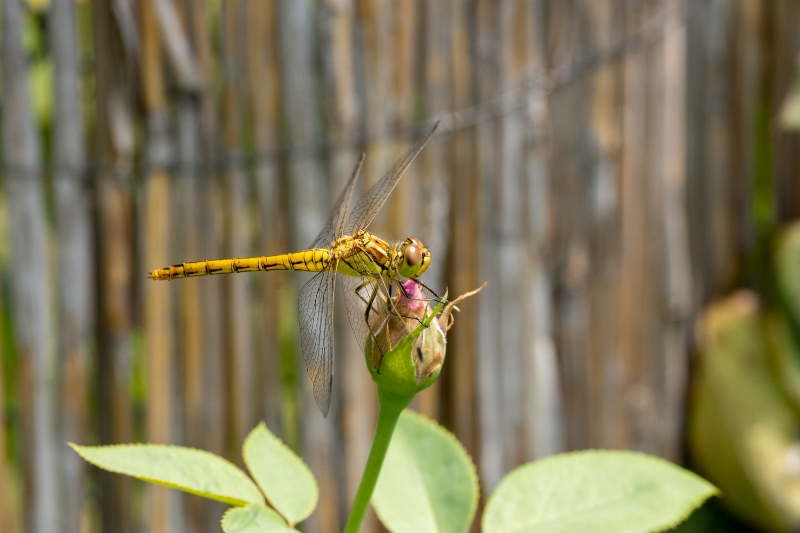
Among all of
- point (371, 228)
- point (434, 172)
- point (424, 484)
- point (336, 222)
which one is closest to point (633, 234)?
point (434, 172)

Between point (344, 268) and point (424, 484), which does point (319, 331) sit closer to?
point (344, 268)

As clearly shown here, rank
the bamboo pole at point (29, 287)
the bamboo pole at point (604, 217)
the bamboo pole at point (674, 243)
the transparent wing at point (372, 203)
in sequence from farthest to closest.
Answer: the bamboo pole at point (674, 243), the bamboo pole at point (604, 217), the bamboo pole at point (29, 287), the transparent wing at point (372, 203)

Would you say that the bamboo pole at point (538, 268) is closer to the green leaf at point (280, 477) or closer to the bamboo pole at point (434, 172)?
the bamboo pole at point (434, 172)

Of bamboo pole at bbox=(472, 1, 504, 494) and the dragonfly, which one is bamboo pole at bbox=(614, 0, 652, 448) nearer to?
bamboo pole at bbox=(472, 1, 504, 494)

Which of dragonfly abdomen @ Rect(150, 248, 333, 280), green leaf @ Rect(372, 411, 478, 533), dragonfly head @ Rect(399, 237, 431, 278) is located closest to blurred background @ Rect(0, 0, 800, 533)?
dragonfly abdomen @ Rect(150, 248, 333, 280)

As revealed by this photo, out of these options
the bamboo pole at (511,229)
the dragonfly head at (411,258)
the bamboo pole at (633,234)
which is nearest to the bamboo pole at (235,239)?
the bamboo pole at (511,229)

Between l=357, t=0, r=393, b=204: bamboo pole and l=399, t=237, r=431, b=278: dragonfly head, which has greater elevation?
l=357, t=0, r=393, b=204: bamboo pole
